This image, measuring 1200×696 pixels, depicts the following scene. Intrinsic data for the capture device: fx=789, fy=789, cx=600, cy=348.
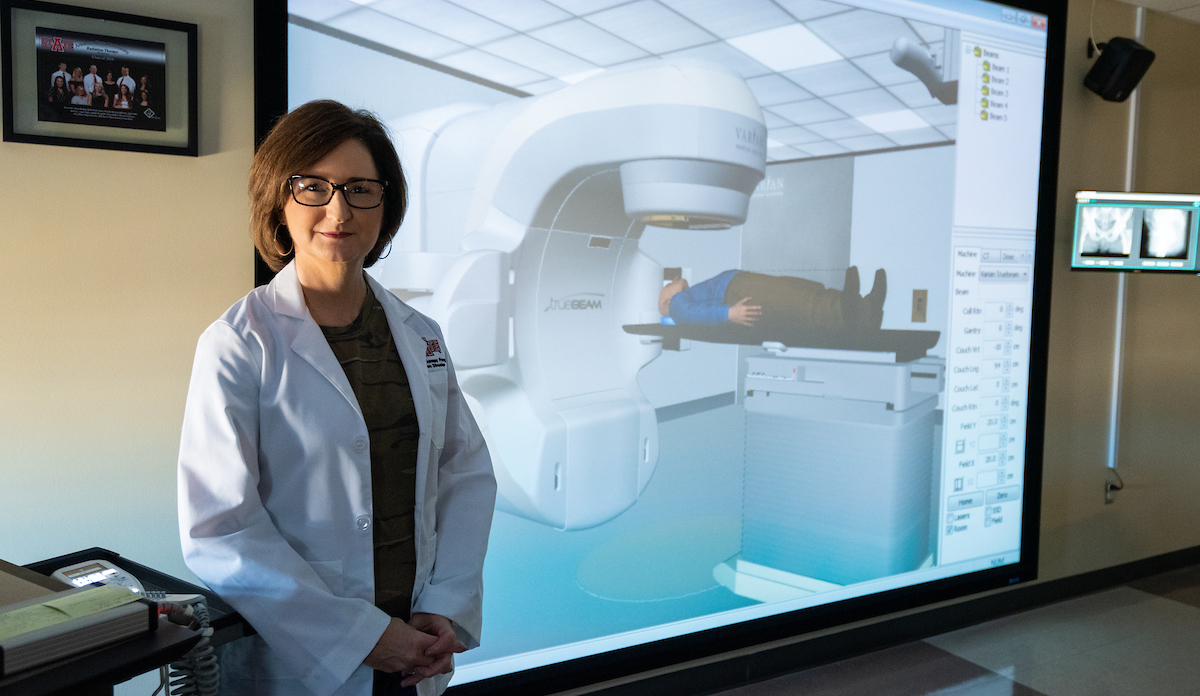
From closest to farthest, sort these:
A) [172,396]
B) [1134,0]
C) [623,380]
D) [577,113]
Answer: [172,396]
[577,113]
[623,380]
[1134,0]

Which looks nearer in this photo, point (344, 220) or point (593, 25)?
point (344, 220)

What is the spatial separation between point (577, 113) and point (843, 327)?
3.62ft

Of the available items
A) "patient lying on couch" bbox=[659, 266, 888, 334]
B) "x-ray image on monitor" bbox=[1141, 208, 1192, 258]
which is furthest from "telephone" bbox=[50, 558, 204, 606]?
"x-ray image on monitor" bbox=[1141, 208, 1192, 258]

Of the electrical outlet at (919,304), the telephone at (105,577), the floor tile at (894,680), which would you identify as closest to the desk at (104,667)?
the telephone at (105,577)

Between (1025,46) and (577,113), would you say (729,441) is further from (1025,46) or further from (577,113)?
(1025,46)

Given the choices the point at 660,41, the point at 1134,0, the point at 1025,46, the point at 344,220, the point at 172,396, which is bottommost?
the point at 172,396

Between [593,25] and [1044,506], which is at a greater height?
[593,25]

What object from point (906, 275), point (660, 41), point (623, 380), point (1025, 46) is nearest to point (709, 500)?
point (623, 380)

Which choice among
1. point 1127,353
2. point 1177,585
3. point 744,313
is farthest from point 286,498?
point 1177,585

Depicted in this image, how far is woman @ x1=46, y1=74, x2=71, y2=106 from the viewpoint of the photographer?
1467 mm

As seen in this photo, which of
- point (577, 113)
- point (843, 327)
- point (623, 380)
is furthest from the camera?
point (843, 327)

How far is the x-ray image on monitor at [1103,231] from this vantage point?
288 cm

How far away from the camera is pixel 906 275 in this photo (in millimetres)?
2570

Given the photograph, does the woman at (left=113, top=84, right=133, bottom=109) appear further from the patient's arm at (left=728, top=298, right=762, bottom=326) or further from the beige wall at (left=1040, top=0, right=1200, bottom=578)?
the beige wall at (left=1040, top=0, right=1200, bottom=578)
